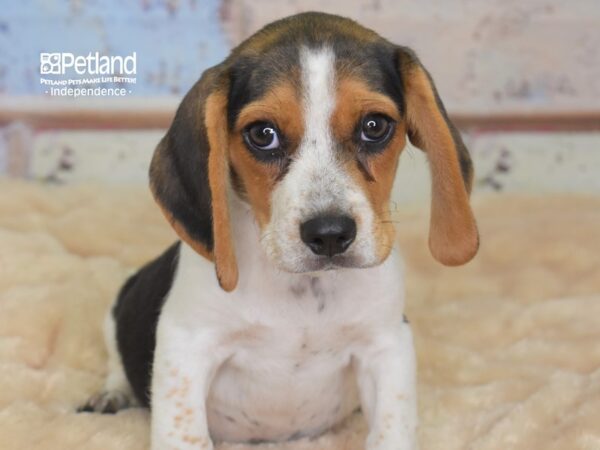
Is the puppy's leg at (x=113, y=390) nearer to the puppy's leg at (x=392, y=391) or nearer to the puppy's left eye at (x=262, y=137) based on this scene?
the puppy's leg at (x=392, y=391)

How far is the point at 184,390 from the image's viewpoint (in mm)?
3105

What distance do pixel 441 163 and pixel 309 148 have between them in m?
0.50

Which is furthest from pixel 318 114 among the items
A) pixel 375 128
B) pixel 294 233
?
pixel 294 233

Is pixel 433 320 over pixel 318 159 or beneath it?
beneath

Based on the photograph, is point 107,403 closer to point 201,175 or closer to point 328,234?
point 201,175

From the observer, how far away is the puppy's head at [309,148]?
2789mm

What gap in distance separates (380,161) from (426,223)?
2822mm

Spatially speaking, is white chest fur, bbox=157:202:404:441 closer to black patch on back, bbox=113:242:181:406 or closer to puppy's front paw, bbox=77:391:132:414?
black patch on back, bbox=113:242:181:406

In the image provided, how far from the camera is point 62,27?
6.46 m

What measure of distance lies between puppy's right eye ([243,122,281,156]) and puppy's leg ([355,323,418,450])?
2.51 ft

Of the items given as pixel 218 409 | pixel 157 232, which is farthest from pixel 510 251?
pixel 218 409

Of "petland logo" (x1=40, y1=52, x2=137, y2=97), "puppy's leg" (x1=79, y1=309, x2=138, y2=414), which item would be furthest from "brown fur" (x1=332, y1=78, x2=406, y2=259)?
"petland logo" (x1=40, y1=52, x2=137, y2=97)

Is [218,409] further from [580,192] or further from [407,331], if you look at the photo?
[580,192]

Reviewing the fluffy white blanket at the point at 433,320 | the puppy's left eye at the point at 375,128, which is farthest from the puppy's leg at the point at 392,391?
the puppy's left eye at the point at 375,128
